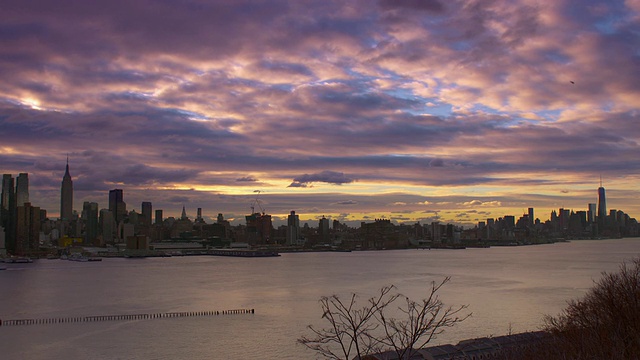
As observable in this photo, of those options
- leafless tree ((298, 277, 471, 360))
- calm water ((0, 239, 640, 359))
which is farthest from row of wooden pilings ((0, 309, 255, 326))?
leafless tree ((298, 277, 471, 360))

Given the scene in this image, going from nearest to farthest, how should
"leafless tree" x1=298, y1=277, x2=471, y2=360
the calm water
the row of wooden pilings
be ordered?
"leafless tree" x1=298, y1=277, x2=471, y2=360
the calm water
the row of wooden pilings

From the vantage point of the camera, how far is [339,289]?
7062 cm

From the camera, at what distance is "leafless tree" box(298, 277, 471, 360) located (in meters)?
10.6

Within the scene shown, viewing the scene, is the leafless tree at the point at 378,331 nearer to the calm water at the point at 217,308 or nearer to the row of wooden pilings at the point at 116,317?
the calm water at the point at 217,308

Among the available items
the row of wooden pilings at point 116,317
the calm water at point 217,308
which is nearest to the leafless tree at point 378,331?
the calm water at point 217,308

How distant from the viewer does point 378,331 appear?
41.5 metres

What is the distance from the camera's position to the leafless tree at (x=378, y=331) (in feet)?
34.7

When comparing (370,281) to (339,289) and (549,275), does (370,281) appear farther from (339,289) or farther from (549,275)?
(549,275)

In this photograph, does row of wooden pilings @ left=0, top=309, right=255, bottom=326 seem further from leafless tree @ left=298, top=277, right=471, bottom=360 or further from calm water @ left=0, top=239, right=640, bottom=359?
leafless tree @ left=298, top=277, right=471, bottom=360

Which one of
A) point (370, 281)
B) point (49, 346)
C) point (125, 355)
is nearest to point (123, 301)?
point (49, 346)

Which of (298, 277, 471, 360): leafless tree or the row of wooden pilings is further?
the row of wooden pilings

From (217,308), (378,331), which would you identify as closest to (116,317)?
(217,308)

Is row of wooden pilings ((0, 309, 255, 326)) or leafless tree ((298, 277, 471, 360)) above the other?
leafless tree ((298, 277, 471, 360))

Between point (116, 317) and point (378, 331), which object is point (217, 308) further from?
point (378, 331)
